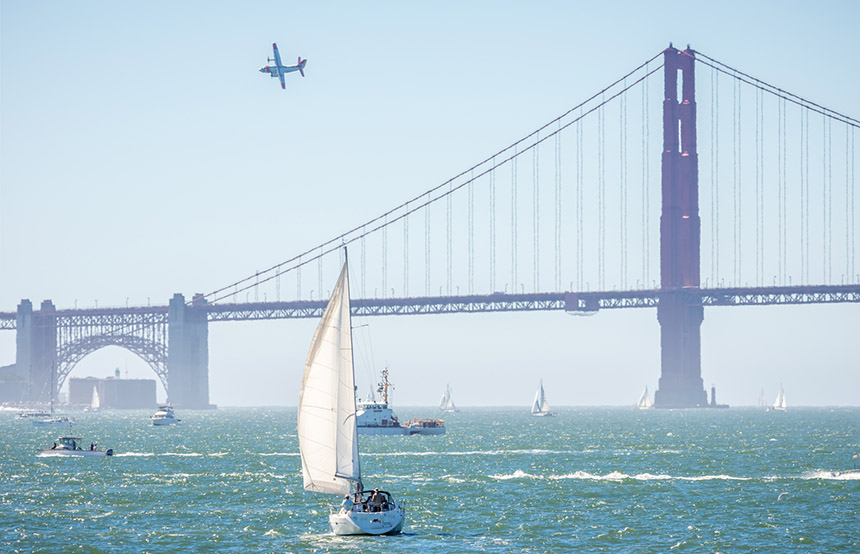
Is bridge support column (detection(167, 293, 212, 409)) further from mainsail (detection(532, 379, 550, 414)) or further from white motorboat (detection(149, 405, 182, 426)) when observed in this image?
mainsail (detection(532, 379, 550, 414))

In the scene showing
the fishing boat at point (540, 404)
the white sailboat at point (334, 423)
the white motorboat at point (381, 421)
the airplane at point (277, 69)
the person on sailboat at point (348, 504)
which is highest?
the airplane at point (277, 69)

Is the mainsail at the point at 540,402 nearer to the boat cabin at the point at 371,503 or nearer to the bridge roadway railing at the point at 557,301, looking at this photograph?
the bridge roadway railing at the point at 557,301

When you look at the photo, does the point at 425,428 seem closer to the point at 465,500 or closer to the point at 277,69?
the point at 277,69

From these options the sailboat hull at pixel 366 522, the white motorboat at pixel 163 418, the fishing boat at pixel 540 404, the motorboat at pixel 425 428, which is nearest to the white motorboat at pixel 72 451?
the motorboat at pixel 425 428

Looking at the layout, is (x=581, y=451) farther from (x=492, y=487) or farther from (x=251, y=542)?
(x=251, y=542)

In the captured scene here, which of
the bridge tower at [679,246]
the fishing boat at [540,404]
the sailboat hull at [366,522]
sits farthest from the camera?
the fishing boat at [540,404]

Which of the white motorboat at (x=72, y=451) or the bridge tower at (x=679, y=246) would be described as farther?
the bridge tower at (x=679, y=246)

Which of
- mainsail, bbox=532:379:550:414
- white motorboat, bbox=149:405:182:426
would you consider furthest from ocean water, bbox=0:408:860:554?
mainsail, bbox=532:379:550:414

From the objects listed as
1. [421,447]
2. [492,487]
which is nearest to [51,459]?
[421,447]

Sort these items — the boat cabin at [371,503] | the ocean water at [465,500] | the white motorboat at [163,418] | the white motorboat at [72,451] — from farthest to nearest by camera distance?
the white motorboat at [163,418] → the white motorboat at [72,451] → the ocean water at [465,500] → the boat cabin at [371,503]
